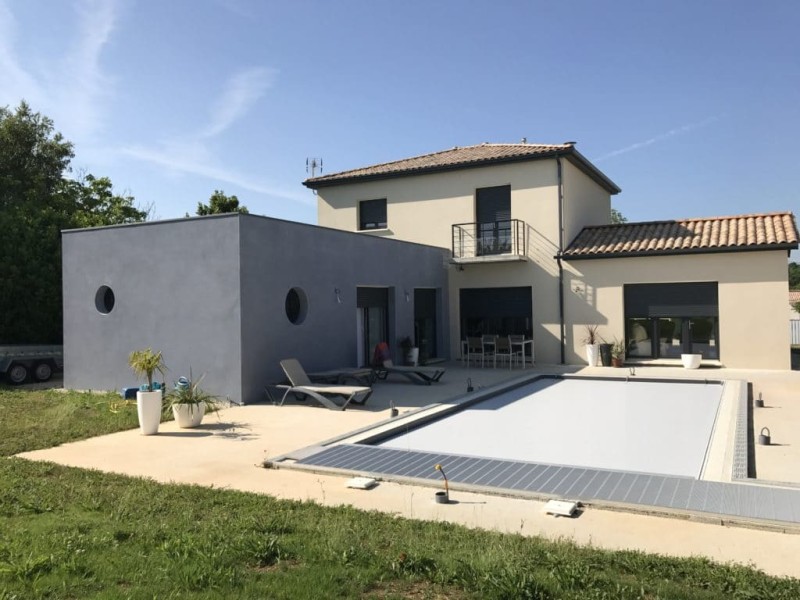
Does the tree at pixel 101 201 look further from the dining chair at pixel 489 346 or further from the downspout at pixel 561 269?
the downspout at pixel 561 269

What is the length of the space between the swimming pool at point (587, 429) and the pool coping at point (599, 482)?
70 cm

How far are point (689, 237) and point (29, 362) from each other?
64.4 feet

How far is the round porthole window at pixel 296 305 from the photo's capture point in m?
14.3

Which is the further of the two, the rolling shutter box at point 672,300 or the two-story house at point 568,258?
the rolling shutter box at point 672,300

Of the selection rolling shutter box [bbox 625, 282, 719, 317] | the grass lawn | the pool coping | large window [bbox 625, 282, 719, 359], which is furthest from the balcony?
the grass lawn

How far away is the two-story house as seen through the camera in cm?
1788

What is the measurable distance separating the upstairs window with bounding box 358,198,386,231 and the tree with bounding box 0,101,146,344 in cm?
1072

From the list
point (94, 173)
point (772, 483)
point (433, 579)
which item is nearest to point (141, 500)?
point (433, 579)

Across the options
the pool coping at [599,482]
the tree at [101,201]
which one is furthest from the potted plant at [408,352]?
the tree at [101,201]

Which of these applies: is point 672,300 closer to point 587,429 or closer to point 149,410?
point 587,429

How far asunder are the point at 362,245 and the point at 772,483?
1160 centimetres

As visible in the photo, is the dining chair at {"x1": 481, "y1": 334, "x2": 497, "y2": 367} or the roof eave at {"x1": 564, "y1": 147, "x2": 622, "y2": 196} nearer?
the dining chair at {"x1": 481, "y1": 334, "x2": 497, "y2": 367}

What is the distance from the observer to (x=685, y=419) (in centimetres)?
1109

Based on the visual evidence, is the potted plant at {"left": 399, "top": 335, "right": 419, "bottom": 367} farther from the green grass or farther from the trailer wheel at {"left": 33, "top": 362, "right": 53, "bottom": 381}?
the trailer wheel at {"left": 33, "top": 362, "right": 53, "bottom": 381}
